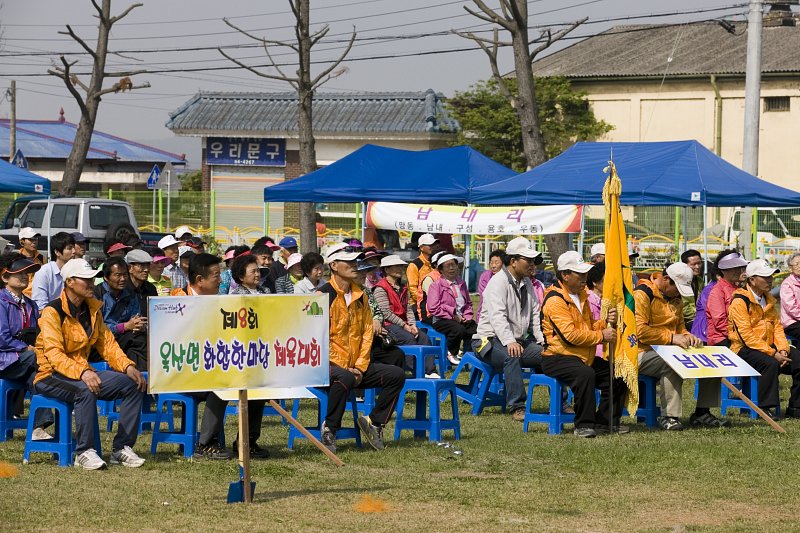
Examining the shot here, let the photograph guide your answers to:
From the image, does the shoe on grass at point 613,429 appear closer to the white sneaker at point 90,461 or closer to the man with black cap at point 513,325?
the man with black cap at point 513,325

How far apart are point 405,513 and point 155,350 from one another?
6.30ft

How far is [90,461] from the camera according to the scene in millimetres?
9086

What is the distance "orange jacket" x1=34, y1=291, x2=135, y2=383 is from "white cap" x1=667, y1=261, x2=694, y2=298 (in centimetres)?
495

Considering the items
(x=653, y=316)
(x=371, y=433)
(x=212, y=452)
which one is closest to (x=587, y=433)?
(x=653, y=316)

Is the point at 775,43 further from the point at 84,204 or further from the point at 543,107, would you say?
the point at 84,204

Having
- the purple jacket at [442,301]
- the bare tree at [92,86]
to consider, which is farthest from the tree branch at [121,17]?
the purple jacket at [442,301]

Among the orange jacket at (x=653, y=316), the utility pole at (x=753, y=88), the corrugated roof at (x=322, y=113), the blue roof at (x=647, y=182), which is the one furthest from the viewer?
the corrugated roof at (x=322, y=113)

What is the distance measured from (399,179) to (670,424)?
9760 millimetres

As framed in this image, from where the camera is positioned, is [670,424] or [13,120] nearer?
[670,424]

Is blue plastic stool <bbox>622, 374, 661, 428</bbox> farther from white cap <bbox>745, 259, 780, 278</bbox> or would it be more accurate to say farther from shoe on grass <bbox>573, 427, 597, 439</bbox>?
white cap <bbox>745, 259, 780, 278</bbox>

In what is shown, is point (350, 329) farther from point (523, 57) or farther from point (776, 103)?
point (776, 103)

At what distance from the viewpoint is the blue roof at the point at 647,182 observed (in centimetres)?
1642

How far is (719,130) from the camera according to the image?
41.9 metres

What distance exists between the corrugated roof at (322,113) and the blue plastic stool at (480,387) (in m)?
28.5
